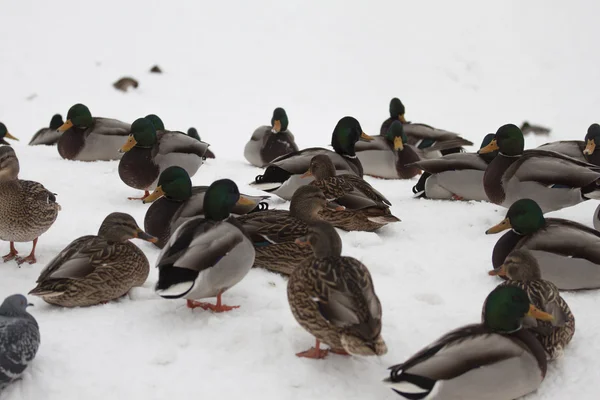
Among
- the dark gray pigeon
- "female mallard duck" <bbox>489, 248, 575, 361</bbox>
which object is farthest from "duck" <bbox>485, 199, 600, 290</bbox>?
the dark gray pigeon

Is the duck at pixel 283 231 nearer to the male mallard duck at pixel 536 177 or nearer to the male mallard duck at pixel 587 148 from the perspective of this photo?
the male mallard duck at pixel 536 177

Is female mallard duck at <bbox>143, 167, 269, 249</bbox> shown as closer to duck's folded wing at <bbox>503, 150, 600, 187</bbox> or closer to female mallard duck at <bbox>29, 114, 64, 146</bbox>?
duck's folded wing at <bbox>503, 150, 600, 187</bbox>

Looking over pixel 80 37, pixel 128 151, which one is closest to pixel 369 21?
pixel 80 37

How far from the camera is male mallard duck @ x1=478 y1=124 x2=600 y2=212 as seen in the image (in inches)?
240

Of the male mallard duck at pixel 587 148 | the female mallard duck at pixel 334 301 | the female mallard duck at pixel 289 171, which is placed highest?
the male mallard duck at pixel 587 148

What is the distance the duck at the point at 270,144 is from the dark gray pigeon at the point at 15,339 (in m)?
6.03

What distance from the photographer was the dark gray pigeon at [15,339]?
3414 millimetres

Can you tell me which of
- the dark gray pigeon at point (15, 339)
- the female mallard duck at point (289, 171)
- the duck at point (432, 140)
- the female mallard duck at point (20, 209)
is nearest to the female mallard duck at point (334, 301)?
the dark gray pigeon at point (15, 339)

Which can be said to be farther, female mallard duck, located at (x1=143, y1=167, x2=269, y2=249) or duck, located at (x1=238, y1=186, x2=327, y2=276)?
female mallard duck, located at (x1=143, y1=167, x2=269, y2=249)

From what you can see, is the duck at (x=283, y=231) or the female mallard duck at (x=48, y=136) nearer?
the duck at (x=283, y=231)

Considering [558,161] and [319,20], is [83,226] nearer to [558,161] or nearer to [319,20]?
[558,161]

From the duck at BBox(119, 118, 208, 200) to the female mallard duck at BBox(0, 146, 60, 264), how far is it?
6.03ft

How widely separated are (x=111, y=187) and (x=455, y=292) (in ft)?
12.8

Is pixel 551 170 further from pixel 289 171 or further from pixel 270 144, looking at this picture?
pixel 270 144
